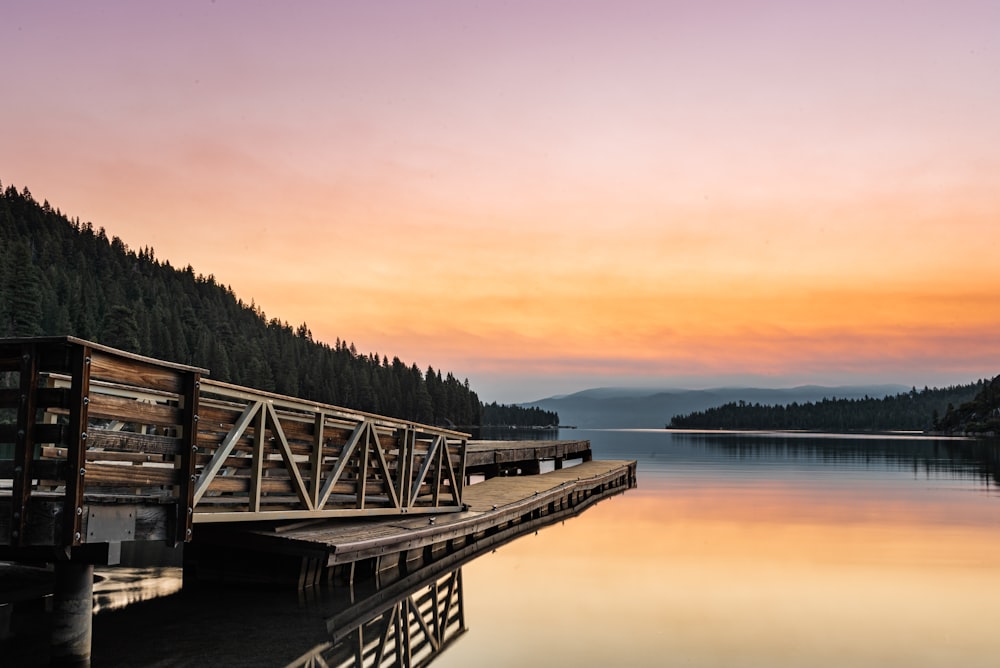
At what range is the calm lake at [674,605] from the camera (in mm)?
11727

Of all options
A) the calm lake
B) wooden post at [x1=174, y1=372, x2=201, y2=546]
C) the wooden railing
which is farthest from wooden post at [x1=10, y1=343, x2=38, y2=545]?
the calm lake

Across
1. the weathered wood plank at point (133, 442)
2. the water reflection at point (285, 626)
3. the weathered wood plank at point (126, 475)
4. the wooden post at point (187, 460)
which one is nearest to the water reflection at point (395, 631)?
the water reflection at point (285, 626)

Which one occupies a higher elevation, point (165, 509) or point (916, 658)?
point (165, 509)

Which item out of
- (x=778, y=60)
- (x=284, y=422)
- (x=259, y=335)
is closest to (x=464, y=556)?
(x=284, y=422)

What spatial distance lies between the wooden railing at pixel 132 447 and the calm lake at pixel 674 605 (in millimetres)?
1686

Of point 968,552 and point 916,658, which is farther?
point 968,552

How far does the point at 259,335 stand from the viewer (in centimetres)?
18538

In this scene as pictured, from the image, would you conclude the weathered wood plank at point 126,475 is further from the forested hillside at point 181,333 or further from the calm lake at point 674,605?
the forested hillside at point 181,333

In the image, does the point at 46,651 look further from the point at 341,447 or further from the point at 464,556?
the point at 464,556

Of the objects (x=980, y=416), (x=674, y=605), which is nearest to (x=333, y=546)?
(x=674, y=605)

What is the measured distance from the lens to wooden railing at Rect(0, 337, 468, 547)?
9.16 meters

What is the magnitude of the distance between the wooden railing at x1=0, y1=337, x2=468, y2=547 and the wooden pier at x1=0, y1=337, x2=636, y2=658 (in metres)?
0.02

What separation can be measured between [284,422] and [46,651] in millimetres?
4542

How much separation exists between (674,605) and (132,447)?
31.7ft
